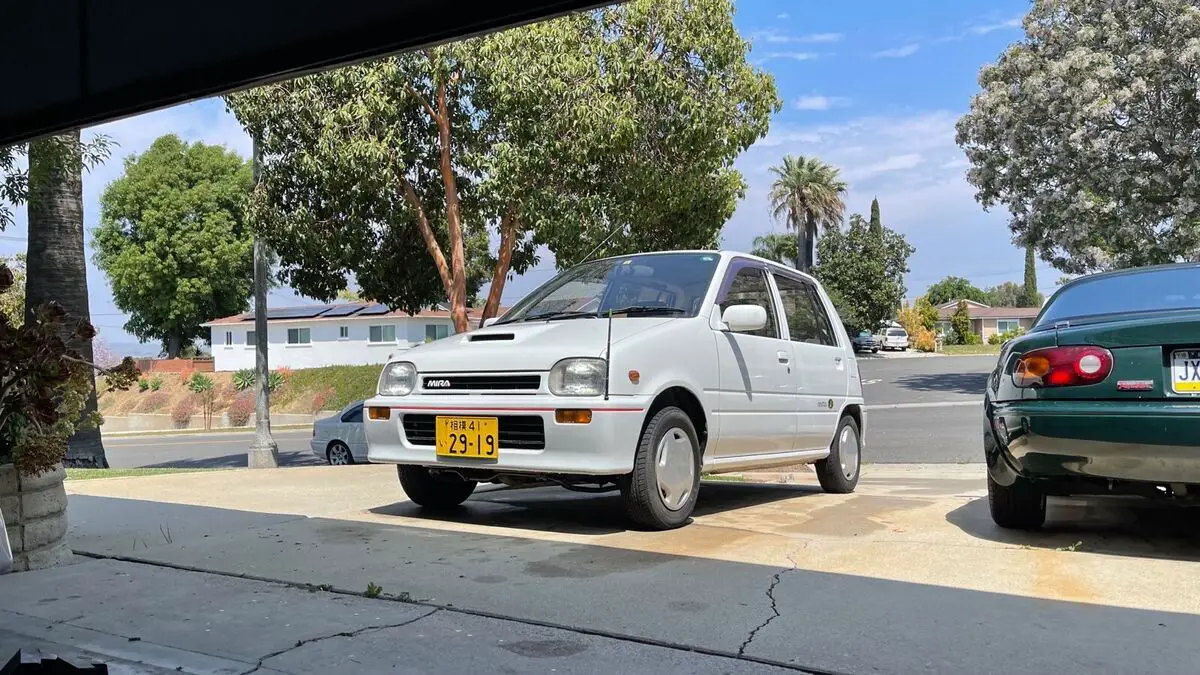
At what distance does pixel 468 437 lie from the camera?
5.25 metres

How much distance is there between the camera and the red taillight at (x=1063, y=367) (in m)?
4.39

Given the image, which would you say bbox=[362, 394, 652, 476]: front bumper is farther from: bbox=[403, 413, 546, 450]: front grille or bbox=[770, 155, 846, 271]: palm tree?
bbox=[770, 155, 846, 271]: palm tree

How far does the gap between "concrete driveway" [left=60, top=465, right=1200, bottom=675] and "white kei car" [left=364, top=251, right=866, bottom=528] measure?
15.1 inches

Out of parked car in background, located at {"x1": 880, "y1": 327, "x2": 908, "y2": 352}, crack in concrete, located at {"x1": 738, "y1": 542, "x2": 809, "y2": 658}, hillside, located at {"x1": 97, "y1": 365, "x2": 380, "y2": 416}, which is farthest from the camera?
parked car in background, located at {"x1": 880, "y1": 327, "x2": 908, "y2": 352}

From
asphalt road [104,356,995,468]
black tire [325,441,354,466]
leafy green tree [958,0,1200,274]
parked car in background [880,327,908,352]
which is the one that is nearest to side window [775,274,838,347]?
asphalt road [104,356,995,468]

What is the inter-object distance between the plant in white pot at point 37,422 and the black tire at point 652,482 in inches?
113

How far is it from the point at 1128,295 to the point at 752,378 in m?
2.24

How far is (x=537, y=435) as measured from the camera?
16.7 ft

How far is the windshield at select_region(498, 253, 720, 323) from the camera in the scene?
5949mm

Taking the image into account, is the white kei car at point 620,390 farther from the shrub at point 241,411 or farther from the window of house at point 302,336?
the window of house at point 302,336

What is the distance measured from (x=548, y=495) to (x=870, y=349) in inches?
2231

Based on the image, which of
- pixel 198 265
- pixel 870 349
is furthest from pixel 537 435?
pixel 870 349

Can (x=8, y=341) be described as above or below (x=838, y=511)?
above

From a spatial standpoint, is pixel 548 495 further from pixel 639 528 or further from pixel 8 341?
pixel 8 341
